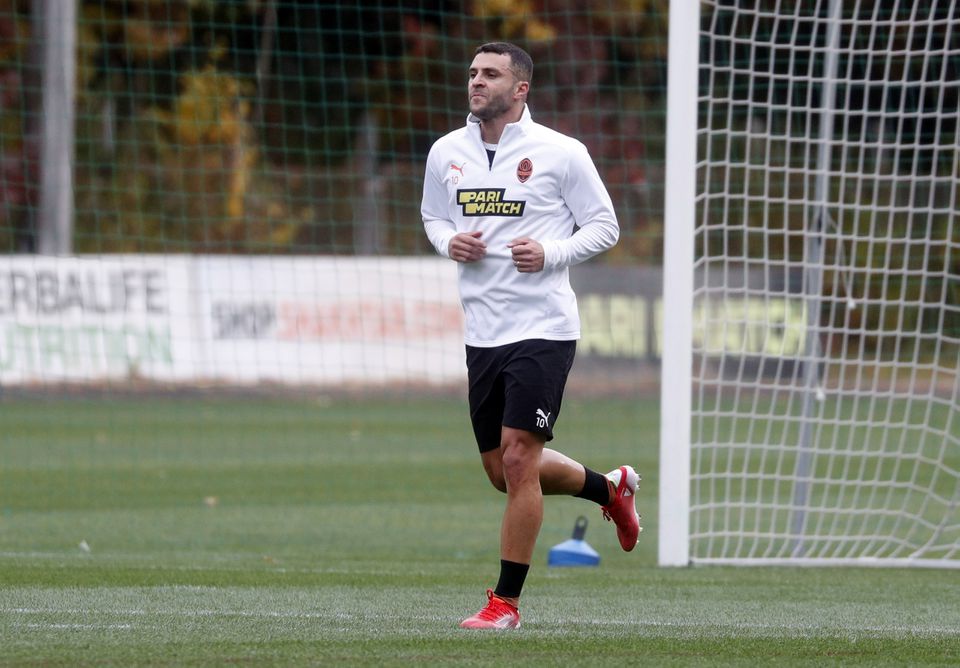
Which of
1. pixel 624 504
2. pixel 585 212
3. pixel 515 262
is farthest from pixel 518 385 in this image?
pixel 624 504

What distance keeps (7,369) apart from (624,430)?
734 centimetres

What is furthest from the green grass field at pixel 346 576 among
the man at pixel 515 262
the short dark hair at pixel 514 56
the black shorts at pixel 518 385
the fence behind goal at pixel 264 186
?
the fence behind goal at pixel 264 186

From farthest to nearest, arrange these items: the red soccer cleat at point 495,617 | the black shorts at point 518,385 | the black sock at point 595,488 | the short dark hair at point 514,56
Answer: the black sock at point 595,488, the short dark hair at point 514,56, the black shorts at point 518,385, the red soccer cleat at point 495,617

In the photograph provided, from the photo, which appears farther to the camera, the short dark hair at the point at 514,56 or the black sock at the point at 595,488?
the black sock at the point at 595,488

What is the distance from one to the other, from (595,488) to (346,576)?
66.2 inches

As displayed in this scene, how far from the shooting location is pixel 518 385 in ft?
19.0

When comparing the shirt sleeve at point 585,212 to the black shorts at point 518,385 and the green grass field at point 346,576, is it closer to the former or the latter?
the black shorts at point 518,385

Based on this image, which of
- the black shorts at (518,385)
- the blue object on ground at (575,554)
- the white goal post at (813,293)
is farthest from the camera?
the blue object on ground at (575,554)

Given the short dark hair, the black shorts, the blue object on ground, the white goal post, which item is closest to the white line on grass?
the black shorts

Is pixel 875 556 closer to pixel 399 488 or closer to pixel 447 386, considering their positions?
pixel 399 488

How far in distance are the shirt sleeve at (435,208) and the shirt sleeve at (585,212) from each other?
0.48 m

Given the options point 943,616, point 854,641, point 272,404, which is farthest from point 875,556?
point 272,404

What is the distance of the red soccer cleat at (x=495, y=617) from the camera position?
566 centimetres

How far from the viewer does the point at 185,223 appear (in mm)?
26312
